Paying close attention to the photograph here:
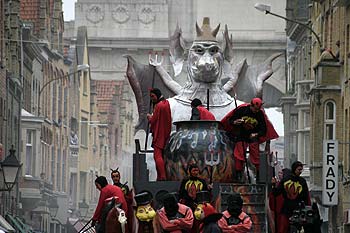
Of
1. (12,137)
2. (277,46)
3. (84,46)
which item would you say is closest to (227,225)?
(12,137)

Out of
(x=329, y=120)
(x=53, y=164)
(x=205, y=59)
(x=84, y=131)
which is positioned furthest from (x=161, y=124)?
(x=84, y=131)

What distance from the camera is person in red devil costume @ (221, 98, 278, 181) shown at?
85.0 ft

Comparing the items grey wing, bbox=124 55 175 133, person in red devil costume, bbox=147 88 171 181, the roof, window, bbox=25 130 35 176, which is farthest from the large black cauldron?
the roof

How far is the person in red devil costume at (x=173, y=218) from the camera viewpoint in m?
24.0

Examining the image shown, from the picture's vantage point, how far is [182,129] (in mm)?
26250

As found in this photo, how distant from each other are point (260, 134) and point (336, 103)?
38.7 m

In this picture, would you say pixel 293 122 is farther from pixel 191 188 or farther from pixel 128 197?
pixel 191 188

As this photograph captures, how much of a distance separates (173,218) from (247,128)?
244cm

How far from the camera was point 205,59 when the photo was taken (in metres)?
31.8

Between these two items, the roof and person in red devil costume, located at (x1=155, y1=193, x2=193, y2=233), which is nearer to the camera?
person in red devil costume, located at (x1=155, y1=193, x2=193, y2=233)

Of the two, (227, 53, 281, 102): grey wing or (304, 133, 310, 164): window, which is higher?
(227, 53, 281, 102): grey wing

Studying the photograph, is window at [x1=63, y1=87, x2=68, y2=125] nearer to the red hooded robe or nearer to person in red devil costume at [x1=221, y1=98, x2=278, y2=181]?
the red hooded robe

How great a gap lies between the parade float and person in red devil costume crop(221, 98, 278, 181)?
11 centimetres

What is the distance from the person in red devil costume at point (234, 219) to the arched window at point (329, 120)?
40.6 metres
